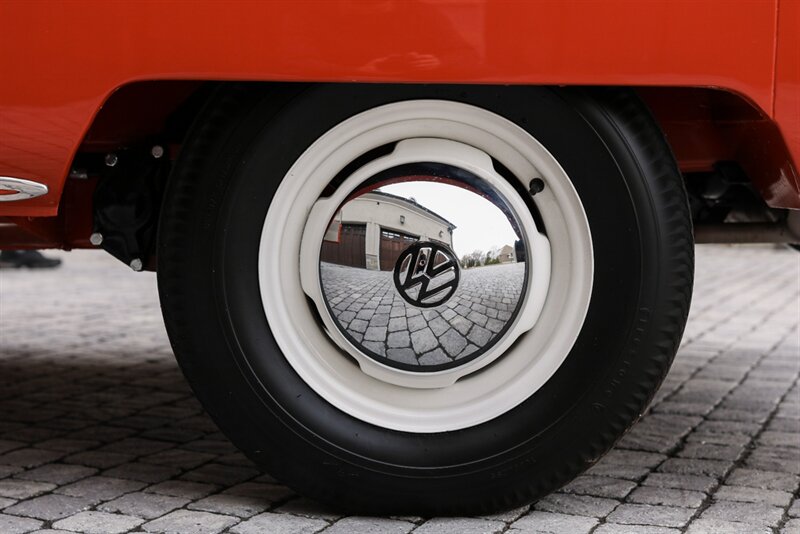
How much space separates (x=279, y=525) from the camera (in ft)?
7.61

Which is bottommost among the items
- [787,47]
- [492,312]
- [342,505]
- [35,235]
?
[342,505]

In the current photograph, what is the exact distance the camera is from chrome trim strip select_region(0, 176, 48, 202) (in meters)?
2.20

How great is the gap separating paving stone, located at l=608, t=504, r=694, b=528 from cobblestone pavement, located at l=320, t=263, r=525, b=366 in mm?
508

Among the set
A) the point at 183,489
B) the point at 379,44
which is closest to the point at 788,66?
the point at 379,44

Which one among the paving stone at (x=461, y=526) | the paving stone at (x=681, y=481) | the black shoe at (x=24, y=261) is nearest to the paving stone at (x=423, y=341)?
the paving stone at (x=461, y=526)

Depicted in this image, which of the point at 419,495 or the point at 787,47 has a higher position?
the point at 787,47

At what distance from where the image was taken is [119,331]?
5.42 m

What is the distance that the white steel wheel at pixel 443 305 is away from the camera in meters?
2.29

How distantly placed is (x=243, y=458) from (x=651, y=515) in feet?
3.59

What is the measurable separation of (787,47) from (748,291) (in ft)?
18.4

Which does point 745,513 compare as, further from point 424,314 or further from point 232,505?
point 232,505

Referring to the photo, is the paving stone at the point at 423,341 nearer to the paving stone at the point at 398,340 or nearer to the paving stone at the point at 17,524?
the paving stone at the point at 398,340

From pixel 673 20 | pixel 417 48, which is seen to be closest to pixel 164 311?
pixel 417 48

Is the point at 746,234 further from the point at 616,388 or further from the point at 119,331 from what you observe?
the point at 119,331
